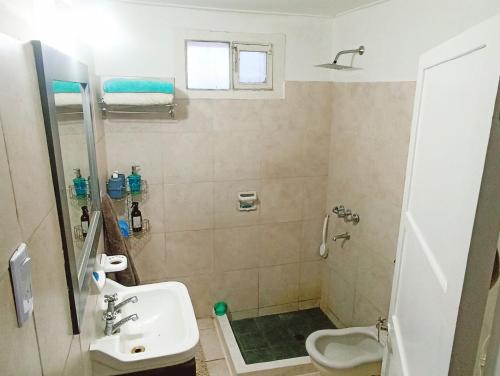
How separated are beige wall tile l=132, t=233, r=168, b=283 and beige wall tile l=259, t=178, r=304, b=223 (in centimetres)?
79

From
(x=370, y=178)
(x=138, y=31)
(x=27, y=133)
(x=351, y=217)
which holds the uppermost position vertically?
(x=138, y=31)

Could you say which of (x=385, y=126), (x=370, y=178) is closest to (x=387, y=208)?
(x=370, y=178)

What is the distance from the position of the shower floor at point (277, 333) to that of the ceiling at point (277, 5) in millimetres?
2317

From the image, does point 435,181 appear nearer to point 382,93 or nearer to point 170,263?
point 382,93

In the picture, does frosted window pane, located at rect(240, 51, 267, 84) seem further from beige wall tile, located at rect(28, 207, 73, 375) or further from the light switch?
the light switch

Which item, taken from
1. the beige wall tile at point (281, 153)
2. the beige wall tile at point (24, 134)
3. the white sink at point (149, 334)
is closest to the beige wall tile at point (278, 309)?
the beige wall tile at point (281, 153)

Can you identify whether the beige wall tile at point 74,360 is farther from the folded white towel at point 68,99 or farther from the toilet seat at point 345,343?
the toilet seat at point 345,343

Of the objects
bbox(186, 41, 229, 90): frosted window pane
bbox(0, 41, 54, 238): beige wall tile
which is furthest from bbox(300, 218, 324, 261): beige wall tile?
bbox(0, 41, 54, 238): beige wall tile

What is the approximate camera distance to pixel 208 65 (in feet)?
8.27

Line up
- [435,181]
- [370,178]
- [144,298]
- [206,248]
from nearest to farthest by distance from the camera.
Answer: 1. [435,181]
2. [144,298]
3. [370,178]
4. [206,248]

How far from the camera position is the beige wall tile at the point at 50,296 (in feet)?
2.22

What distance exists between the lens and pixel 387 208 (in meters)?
2.21

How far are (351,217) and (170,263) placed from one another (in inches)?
54.6

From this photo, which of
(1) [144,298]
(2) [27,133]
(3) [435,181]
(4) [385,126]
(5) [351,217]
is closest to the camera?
(2) [27,133]
